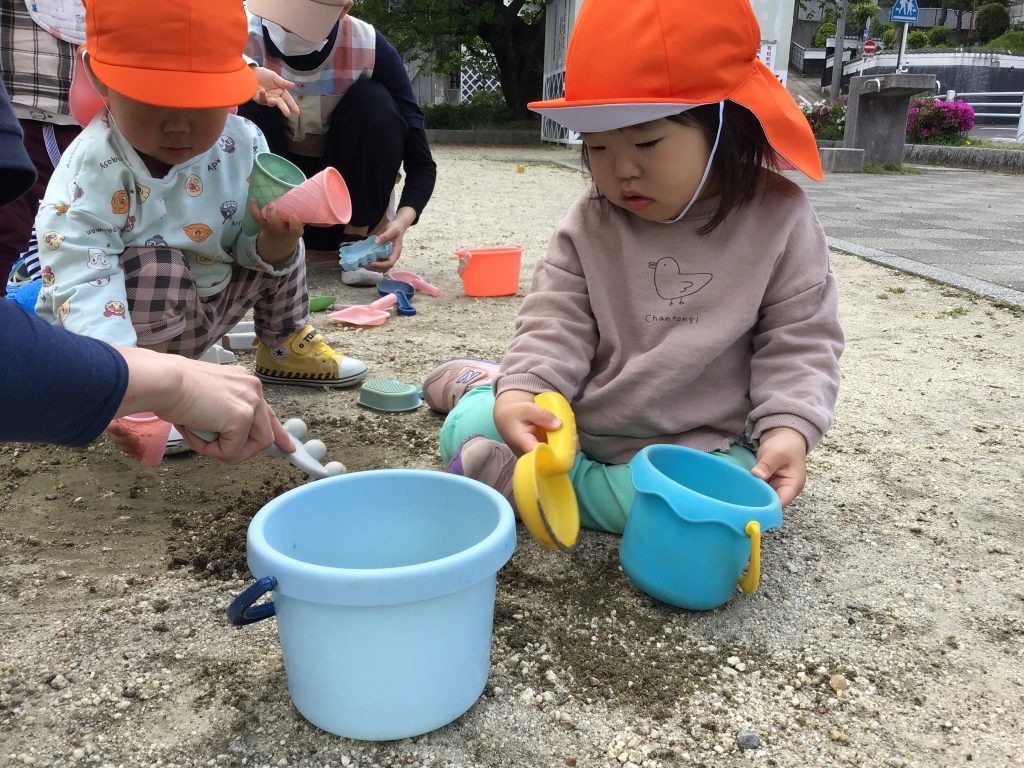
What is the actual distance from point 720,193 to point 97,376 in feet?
3.27

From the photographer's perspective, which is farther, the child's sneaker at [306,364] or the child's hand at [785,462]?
the child's sneaker at [306,364]

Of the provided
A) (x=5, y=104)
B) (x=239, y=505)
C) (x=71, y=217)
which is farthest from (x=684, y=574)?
(x=71, y=217)

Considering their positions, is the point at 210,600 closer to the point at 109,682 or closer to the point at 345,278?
the point at 109,682

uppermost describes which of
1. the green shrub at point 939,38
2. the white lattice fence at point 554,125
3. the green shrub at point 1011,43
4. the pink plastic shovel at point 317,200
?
the green shrub at point 939,38

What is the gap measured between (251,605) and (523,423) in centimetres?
51

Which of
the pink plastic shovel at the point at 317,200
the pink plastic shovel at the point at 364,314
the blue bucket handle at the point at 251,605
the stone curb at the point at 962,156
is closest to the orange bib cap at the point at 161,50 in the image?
the pink plastic shovel at the point at 317,200

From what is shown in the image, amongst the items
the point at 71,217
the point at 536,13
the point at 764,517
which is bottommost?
the point at 764,517

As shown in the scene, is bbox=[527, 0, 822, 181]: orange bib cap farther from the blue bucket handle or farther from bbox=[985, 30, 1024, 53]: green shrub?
bbox=[985, 30, 1024, 53]: green shrub

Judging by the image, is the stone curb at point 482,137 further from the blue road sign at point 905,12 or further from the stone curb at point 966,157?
the blue road sign at point 905,12

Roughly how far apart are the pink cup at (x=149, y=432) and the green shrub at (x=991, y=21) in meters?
34.9

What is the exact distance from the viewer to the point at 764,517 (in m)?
1.13

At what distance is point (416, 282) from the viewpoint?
299 cm

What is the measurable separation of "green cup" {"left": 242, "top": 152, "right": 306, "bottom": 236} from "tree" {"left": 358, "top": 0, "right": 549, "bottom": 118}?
36.2 ft

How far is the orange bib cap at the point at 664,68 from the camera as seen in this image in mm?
1237
